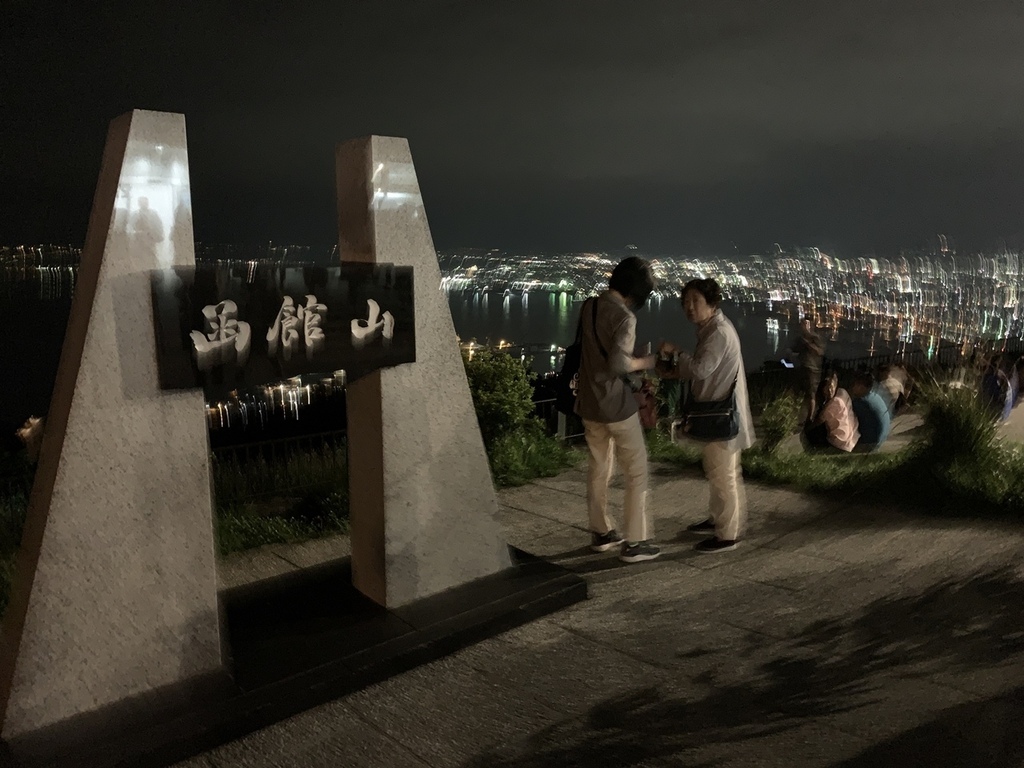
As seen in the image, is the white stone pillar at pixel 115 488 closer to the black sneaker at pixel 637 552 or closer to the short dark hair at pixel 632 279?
the short dark hair at pixel 632 279

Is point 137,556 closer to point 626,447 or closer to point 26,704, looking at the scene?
point 26,704

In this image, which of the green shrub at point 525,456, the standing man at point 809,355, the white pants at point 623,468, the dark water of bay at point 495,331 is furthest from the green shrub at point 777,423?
the dark water of bay at point 495,331

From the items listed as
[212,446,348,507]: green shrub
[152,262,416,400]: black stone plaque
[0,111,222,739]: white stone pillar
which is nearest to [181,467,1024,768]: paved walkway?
[0,111,222,739]: white stone pillar

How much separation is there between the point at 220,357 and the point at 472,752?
74.5 inches

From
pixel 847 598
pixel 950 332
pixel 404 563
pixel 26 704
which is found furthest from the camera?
pixel 950 332

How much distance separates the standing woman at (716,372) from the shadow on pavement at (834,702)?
3.70ft

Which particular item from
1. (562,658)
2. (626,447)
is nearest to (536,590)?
(562,658)

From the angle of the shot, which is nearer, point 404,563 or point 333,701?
point 333,701

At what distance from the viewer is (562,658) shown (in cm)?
370

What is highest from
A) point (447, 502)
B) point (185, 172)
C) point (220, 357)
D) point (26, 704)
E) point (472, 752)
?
point (185, 172)

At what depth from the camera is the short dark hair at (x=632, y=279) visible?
4480mm

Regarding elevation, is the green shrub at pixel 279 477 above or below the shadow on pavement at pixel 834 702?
above

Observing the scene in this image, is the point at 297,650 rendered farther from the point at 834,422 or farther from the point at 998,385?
the point at 998,385

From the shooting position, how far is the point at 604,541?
508cm
